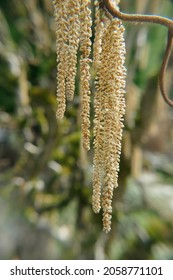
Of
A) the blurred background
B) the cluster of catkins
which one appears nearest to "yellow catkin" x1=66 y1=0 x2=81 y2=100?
the cluster of catkins

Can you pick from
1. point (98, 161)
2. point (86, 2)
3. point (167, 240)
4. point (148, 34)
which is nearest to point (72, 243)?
point (167, 240)

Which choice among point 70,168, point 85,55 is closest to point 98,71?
point 85,55

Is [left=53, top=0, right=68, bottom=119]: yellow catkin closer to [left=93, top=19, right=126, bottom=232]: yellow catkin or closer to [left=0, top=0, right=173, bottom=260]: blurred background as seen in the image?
[left=93, top=19, right=126, bottom=232]: yellow catkin

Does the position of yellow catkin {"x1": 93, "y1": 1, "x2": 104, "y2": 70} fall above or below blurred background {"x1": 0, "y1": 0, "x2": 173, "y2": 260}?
above

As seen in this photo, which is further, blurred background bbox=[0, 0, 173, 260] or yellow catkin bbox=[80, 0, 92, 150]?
blurred background bbox=[0, 0, 173, 260]

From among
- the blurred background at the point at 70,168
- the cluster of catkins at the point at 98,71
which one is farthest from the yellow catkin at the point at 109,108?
the blurred background at the point at 70,168

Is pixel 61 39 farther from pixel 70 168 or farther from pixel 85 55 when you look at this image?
pixel 70 168
